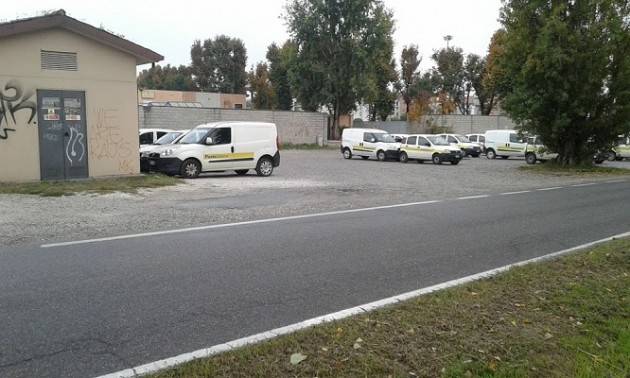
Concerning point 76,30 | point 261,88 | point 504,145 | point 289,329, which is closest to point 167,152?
point 76,30

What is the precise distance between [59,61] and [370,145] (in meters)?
19.8

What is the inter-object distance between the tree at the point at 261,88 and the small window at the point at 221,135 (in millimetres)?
56203

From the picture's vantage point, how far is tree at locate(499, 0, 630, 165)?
2428 cm

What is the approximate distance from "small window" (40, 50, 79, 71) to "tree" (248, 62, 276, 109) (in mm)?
59477

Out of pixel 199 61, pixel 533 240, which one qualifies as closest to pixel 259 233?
pixel 533 240

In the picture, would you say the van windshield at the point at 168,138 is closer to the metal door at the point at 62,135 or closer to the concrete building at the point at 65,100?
the concrete building at the point at 65,100

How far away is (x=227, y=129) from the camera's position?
19219mm

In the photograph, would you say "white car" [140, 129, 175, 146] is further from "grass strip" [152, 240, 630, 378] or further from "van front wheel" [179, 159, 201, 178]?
"grass strip" [152, 240, 630, 378]

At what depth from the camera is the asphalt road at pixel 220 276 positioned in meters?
4.29

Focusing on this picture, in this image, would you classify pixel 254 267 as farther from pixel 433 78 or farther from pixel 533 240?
pixel 433 78

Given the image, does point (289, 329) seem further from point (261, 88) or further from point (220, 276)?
point (261, 88)

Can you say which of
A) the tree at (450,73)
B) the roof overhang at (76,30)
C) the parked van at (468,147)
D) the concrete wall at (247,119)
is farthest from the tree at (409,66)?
the roof overhang at (76,30)

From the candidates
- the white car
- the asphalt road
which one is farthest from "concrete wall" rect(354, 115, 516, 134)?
the asphalt road

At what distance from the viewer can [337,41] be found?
48656 millimetres
